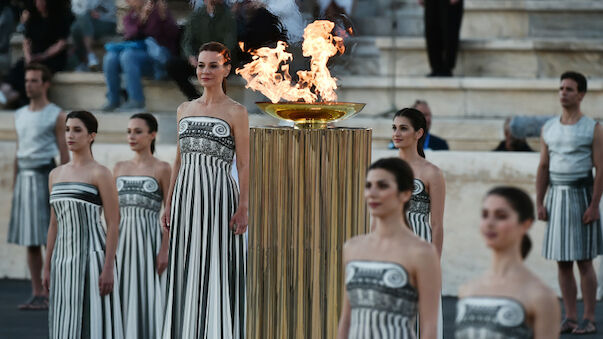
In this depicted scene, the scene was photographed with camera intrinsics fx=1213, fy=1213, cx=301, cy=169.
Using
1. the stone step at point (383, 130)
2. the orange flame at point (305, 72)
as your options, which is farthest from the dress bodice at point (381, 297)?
the stone step at point (383, 130)

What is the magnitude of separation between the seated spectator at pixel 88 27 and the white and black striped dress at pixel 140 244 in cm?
617

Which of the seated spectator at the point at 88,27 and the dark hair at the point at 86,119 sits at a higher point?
the seated spectator at the point at 88,27

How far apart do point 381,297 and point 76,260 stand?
9.58 feet

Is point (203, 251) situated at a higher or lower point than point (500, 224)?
higher

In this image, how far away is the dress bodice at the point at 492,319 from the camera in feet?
13.8

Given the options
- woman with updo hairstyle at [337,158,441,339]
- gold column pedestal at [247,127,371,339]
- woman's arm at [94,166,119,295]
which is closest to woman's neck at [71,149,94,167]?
woman's arm at [94,166,119,295]

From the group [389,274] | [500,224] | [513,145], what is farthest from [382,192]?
[513,145]

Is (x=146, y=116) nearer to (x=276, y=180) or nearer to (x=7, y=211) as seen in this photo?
(x=276, y=180)

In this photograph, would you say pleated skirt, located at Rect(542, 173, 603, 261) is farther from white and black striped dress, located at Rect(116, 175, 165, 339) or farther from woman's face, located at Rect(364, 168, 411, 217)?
woman's face, located at Rect(364, 168, 411, 217)

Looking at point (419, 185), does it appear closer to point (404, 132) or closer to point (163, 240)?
point (404, 132)

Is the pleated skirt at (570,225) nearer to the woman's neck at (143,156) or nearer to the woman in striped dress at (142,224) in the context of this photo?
the woman in striped dress at (142,224)

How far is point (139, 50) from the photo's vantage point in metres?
12.9

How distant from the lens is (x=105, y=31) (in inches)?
576

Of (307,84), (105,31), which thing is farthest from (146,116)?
(105,31)
